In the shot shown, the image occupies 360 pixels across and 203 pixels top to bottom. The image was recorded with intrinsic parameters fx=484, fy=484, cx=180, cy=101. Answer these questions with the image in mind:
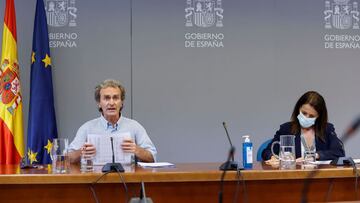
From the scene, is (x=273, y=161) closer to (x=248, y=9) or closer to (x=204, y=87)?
(x=204, y=87)

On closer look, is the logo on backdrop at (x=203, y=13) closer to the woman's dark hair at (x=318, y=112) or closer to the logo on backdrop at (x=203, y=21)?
the logo on backdrop at (x=203, y=21)

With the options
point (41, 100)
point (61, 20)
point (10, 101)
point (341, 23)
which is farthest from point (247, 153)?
point (341, 23)

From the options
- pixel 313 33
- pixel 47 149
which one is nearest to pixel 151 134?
pixel 47 149

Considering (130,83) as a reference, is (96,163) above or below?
below

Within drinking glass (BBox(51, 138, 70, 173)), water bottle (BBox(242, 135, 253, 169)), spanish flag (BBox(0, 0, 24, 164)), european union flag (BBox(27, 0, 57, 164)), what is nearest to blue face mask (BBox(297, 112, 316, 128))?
water bottle (BBox(242, 135, 253, 169))

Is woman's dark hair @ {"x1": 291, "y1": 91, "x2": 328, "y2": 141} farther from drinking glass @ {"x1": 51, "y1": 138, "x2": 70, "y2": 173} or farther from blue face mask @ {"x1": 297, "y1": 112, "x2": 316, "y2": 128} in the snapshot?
drinking glass @ {"x1": 51, "y1": 138, "x2": 70, "y2": 173}

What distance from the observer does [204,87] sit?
177 inches

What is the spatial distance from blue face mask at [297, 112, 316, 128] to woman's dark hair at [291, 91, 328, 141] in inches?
1.8

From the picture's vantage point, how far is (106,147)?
2.75m

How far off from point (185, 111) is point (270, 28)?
44.9 inches

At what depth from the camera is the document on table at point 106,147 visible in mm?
2734

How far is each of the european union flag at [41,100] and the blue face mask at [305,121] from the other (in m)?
2.04

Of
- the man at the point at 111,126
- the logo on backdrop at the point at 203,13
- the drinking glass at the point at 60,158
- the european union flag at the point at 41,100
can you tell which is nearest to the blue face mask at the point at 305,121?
the man at the point at 111,126

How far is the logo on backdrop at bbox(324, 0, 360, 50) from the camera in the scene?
15.4 feet
